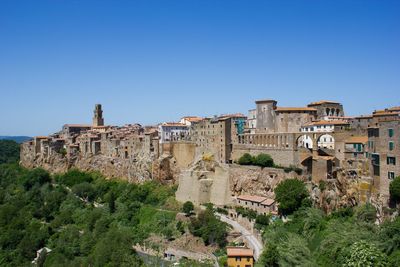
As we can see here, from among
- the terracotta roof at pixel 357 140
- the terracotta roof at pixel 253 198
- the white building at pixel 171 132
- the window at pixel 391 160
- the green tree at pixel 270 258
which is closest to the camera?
the green tree at pixel 270 258

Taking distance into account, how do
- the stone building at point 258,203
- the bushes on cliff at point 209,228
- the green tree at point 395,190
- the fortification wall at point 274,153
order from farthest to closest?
1. the fortification wall at point 274,153
2. the stone building at point 258,203
3. the bushes on cliff at point 209,228
4. the green tree at point 395,190

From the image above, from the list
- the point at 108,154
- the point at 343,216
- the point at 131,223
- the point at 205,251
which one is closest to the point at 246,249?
the point at 205,251

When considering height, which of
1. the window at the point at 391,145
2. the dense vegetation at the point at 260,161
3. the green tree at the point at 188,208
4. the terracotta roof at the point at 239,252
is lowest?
the terracotta roof at the point at 239,252

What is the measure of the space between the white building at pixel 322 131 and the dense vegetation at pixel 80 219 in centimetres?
1373

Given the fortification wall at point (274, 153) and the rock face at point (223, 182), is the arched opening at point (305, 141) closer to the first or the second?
the fortification wall at point (274, 153)

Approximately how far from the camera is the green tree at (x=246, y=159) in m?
36.1

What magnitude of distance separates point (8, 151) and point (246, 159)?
63851 mm

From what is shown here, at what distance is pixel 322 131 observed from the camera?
3759 centimetres

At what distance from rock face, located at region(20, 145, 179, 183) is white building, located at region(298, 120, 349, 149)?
1327cm

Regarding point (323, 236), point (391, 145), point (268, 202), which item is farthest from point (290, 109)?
point (323, 236)

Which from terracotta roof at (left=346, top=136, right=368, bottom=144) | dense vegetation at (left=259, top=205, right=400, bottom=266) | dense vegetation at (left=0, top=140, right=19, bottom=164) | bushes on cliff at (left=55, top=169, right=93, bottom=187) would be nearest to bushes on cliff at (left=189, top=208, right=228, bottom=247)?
dense vegetation at (left=259, top=205, right=400, bottom=266)

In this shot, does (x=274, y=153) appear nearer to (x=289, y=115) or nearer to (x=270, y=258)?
(x=289, y=115)

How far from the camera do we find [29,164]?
61.7m

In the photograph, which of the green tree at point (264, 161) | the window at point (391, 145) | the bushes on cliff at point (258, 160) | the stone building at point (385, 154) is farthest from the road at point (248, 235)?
the window at point (391, 145)
